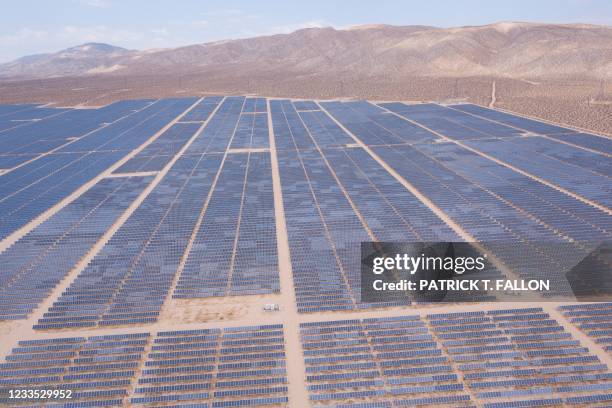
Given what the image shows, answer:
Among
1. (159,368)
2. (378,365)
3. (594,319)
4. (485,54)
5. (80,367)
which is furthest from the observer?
(485,54)

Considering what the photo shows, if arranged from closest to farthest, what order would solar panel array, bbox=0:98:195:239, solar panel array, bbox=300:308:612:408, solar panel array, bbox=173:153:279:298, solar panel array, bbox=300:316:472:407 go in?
solar panel array, bbox=300:308:612:408 → solar panel array, bbox=300:316:472:407 → solar panel array, bbox=173:153:279:298 → solar panel array, bbox=0:98:195:239

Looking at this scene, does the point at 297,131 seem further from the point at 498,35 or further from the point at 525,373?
the point at 498,35

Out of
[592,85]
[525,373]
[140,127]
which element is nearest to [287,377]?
[525,373]

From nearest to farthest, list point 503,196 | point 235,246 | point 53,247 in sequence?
point 235,246 < point 53,247 < point 503,196

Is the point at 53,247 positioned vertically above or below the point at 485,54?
below

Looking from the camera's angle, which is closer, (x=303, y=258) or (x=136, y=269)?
(x=136, y=269)

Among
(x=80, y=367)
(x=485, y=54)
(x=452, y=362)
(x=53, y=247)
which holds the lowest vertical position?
(x=452, y=362)

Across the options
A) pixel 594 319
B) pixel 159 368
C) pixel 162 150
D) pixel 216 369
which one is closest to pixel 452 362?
pixel 594 319

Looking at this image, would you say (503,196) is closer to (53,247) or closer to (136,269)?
(136,269)

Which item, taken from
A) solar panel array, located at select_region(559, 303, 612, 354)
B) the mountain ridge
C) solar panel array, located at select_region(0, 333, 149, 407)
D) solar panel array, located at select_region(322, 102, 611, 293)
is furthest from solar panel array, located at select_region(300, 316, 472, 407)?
the mountain ridge

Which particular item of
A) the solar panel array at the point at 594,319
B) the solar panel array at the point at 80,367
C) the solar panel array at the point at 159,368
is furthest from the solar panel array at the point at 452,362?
the solar panel array at the point at 80,367

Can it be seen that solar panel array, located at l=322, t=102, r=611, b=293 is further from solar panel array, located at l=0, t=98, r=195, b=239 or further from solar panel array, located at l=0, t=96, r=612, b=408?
solar panel array, located at l=0, t=98, r=195, b=239
